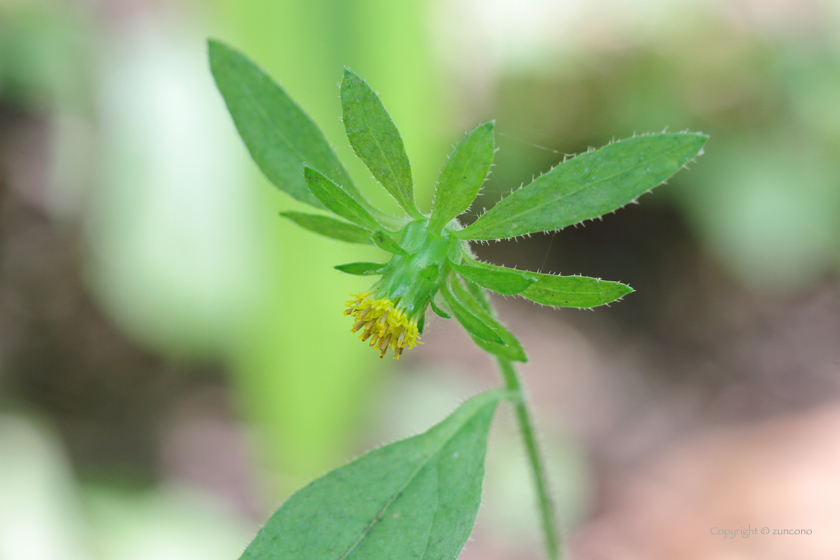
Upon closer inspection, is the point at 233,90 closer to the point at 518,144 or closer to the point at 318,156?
the point at 318,156

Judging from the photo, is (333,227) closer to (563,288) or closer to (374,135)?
(374,135)

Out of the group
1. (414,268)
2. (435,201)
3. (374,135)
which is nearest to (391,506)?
(414,268)

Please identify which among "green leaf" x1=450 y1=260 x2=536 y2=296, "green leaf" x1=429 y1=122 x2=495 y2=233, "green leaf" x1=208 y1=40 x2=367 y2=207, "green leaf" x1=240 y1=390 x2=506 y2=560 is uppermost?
"green leaf" x1=208 y1=40 x2=367 y2=207

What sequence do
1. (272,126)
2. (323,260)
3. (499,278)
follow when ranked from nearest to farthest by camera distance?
(499,278) < (272,126) < (323,260)

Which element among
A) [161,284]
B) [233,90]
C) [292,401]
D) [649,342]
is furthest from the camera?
[649,342]

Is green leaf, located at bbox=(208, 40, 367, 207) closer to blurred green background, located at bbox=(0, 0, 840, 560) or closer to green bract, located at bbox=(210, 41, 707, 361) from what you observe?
green bract, located at bbox=(210, 41, 707, 361)

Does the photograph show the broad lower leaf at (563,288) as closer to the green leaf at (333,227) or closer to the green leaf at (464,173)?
the green leaf at (464,173)

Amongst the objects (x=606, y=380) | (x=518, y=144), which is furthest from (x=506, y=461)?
(x=518, y=144)

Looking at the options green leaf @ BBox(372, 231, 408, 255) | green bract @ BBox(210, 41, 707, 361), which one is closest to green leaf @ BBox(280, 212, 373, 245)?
green bract @ BBox(210, 41, 707, 361)
